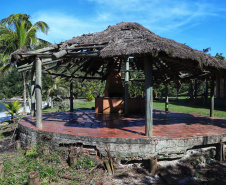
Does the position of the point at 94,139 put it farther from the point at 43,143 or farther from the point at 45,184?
the point at 43,143

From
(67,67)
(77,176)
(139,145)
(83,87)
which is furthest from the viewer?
(83,87)

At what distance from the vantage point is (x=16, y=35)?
13.5 m

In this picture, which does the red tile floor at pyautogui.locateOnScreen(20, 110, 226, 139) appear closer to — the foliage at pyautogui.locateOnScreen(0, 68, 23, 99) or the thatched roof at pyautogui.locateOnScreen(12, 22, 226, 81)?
the thatched roof at pyautogui.locateOnScreen(12, 22, 226, 81)

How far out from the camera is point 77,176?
404 centimetres

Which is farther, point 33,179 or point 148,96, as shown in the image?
point 148,96

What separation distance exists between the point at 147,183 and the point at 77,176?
1612 millimetres

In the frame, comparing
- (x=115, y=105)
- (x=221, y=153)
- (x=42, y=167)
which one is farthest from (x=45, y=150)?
(x=115, y=105)

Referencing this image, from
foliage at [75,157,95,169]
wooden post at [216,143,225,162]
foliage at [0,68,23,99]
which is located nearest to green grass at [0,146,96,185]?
foliage at [75,157,95,169]

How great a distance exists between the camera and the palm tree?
13.5 metres

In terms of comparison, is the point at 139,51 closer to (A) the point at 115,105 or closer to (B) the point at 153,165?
(B) the point at 153,165

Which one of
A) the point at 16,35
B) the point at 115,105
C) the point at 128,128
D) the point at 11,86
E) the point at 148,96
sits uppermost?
the point at 16,35

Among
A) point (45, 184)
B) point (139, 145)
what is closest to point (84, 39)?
point (139, 145)

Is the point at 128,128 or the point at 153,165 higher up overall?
the point at 128,128

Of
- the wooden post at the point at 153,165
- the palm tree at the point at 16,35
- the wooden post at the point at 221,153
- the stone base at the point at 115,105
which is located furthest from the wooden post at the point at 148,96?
the palm tree at the point at 16,35
